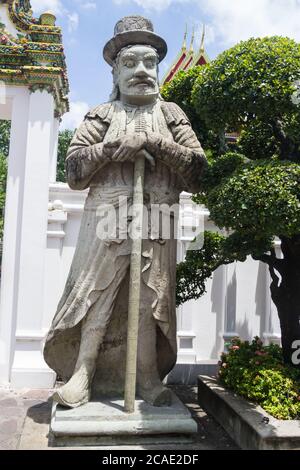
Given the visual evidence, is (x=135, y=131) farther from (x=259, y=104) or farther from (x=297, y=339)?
(x=297, y=339)

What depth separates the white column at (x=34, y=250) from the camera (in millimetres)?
5289

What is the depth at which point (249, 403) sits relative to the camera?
11.5ft

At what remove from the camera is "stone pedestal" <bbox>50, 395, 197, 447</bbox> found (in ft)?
9.75

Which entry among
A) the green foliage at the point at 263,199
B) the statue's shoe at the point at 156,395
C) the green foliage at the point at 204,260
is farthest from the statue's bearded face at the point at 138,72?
the statue's shoe at the point at 156,395

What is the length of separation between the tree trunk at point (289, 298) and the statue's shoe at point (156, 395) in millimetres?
1272

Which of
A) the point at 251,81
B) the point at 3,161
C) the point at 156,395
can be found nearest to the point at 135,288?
the point at 156,395

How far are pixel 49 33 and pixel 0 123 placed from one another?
47.0 ft

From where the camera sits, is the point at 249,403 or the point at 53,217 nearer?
the point at 249,403

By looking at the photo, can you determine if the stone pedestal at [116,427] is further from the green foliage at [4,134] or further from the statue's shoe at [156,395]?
the green foliage at [4,134]

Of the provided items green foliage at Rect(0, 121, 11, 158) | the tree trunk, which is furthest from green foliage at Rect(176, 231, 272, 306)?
green foliage at Rect(0, 121, 11, 158)

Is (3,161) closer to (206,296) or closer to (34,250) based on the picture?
(34,250)

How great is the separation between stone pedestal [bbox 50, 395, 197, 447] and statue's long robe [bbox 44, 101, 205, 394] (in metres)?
0.52
